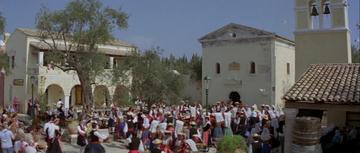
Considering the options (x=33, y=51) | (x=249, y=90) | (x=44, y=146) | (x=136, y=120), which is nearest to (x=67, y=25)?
(x=136, y=120)

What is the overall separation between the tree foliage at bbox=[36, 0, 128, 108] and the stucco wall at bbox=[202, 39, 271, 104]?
14.1m

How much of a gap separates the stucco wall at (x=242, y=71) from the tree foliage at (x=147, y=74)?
27.3 ft

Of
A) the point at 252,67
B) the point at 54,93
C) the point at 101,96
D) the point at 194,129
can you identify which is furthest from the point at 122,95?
the point at 194,129

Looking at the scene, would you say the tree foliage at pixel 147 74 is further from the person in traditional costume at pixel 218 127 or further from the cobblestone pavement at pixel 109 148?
the person in traditional costume at pixel 218 127

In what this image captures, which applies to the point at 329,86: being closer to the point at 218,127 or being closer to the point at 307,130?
the point at 307,130

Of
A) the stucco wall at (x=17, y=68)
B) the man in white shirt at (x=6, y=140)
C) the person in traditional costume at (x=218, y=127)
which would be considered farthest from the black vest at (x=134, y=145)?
the stucco wall at (x=17, y=68)

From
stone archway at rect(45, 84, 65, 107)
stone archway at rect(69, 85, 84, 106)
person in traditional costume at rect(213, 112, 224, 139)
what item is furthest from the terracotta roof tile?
stone archway at rect(69, 85, 84, 106)

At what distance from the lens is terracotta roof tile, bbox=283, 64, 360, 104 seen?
484 inches

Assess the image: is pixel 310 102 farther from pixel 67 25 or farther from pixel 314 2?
pixel 67 25

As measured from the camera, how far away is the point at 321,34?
17.7m

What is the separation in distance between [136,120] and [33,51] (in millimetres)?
16508

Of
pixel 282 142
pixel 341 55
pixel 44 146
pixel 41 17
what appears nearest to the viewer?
pixel 44 146

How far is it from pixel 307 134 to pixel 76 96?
88.6ft

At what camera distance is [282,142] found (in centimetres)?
1438
